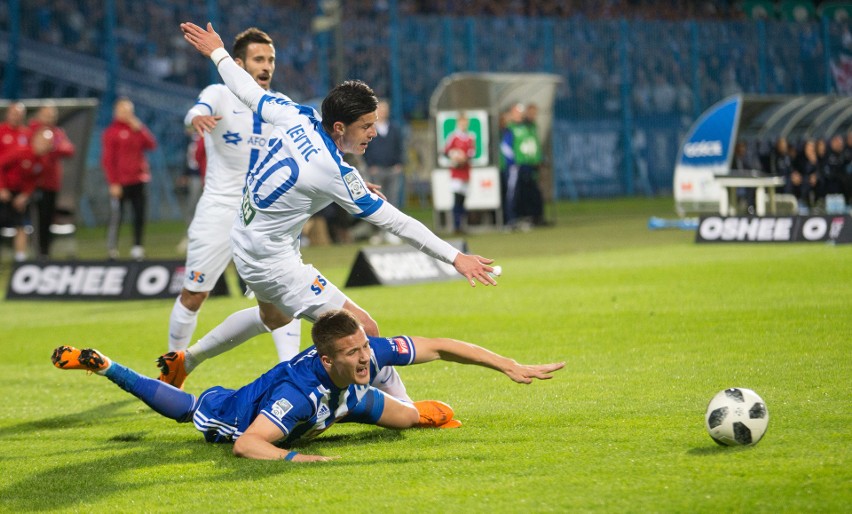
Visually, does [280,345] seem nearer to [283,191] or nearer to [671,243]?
[283,191]

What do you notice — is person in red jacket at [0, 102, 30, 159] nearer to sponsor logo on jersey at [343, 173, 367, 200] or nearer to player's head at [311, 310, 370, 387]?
sponsor logo on jersey at [343, 173, 367, 200]

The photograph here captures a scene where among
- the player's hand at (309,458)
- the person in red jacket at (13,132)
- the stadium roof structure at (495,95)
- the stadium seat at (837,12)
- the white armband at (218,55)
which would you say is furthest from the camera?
the stadium seat at (837,12)

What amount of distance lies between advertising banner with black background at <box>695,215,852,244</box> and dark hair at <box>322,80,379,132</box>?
36.5ft

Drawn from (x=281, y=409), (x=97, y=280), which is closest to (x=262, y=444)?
(x=281, y=409)

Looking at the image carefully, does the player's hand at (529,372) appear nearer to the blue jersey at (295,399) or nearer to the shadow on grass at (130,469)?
the blue jersey at (295,399)

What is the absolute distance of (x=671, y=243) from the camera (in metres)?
18.1

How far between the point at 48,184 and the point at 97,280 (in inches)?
171

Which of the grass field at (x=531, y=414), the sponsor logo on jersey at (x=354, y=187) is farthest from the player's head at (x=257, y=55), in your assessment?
the grass field at (x=531, y=414)

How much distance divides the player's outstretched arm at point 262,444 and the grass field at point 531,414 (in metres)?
0.07

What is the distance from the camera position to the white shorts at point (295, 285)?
6.63 meters

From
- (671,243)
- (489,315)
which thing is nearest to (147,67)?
(671,243)

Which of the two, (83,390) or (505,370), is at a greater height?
(505,370)

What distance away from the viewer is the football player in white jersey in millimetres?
7945

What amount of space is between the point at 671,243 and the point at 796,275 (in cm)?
548
